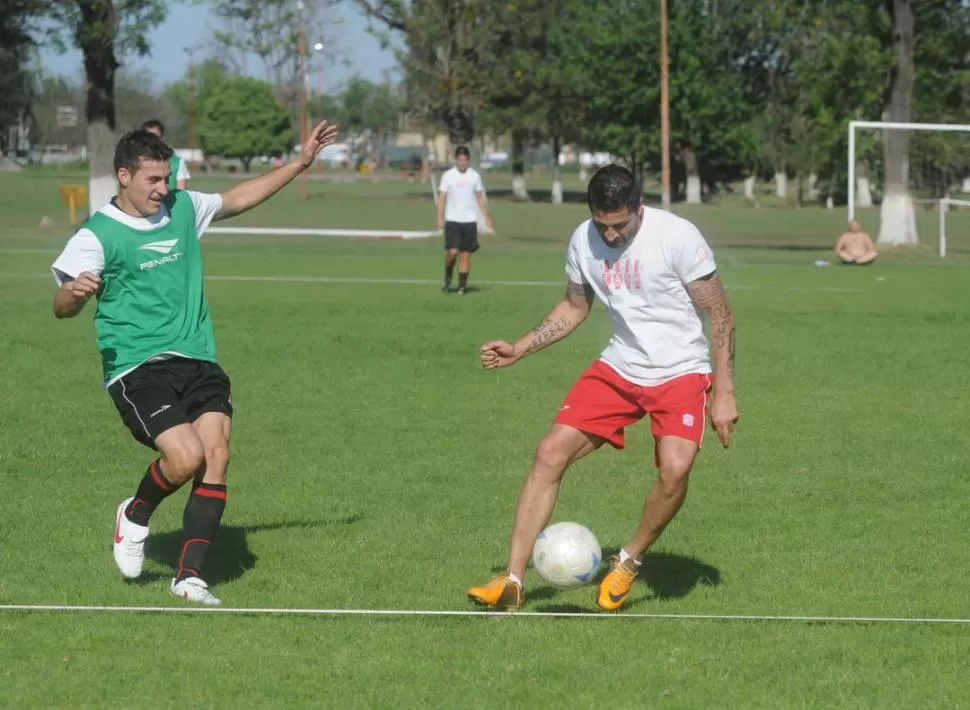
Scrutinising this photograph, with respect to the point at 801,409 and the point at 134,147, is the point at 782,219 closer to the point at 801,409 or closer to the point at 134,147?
the point at 801,409

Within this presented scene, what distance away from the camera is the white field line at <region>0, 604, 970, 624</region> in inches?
254

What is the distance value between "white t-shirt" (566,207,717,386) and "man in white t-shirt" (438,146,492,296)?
1553 cm

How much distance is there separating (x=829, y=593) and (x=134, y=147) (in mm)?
3602

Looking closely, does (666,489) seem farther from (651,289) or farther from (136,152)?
(136,152)

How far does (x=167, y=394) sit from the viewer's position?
696 cm

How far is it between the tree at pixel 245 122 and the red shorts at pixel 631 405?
120m

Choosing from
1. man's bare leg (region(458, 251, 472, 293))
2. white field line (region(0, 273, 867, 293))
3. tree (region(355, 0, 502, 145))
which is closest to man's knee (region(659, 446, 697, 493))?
man's bare leg (region(458, 251, 472, 293))

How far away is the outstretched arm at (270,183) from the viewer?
24.6 ft

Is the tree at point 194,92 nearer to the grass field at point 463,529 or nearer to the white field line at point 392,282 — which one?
the white field line at point 392,282

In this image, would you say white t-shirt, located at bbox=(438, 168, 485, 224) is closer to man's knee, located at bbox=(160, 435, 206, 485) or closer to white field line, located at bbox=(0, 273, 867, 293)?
white field line, located at bbox=(0, 273, 867, 293)

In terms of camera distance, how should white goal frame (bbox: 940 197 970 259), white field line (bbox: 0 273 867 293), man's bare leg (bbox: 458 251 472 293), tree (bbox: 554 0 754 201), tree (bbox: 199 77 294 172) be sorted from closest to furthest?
1. man's bare leg (bbox: 458 251 472 293)
2. white field line (bbox: 0 273 867 293)
3. white goal frame (bbox: 940 197 970 259)
4. tree (bbox: 554 0 754 201)
5. tree (bbox: 199 77 294 172)

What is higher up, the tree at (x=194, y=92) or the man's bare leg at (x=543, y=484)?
the tree at (x=194, y=92)

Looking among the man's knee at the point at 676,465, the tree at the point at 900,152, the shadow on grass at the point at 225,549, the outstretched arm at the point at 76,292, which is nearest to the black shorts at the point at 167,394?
the outstretched arm at the point at 76,292

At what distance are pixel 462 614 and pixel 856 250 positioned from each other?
2547cm
